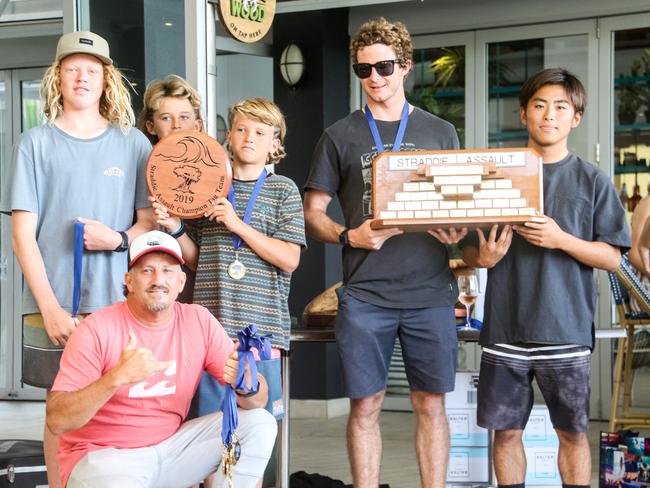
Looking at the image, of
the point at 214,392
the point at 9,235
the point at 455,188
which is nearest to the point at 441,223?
the point at 455,188

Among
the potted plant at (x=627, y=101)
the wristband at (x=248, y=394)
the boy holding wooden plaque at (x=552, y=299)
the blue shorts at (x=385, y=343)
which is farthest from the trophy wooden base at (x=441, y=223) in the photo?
the potted plant at (x=627, y=101)

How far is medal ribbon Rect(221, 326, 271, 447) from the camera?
2965mm

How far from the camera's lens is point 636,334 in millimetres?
6926

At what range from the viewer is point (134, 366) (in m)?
2.86

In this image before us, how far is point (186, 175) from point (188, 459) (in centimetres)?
89

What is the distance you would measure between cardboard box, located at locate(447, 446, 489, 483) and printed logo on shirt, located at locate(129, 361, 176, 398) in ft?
6.16

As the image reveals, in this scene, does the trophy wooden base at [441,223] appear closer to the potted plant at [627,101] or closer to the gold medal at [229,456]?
the gold medal at [229,456]

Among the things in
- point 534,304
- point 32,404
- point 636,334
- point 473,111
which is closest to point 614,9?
point 473,111

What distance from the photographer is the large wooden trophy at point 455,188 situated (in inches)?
132

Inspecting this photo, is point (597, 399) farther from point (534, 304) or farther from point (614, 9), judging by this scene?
point (534, 304)

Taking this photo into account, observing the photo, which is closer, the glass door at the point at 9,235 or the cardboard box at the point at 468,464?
the cardboard box at the point at 468,464

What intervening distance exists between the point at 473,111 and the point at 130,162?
4.50m

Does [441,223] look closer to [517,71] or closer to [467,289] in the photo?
[467,289]

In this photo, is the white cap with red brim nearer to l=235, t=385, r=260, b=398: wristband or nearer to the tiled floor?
l=235, t=385, r=260, b=398: wristband
